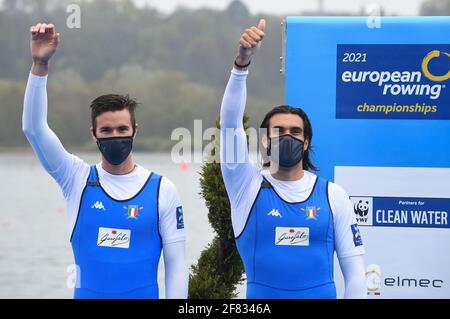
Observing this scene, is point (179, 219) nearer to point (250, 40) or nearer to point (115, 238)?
point (115, 238)

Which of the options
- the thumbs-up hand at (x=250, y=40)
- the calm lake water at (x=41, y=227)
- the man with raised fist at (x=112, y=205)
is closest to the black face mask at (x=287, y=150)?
the thumbs-up hand at (x=250, y=40)

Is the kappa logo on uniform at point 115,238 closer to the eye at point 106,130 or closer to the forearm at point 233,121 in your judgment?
the eye at point 106,130

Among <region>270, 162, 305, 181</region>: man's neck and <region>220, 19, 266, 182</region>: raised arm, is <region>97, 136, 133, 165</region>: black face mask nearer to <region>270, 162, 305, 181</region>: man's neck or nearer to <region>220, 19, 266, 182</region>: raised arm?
<region>220, 19, 266, 182</region>: raised arm

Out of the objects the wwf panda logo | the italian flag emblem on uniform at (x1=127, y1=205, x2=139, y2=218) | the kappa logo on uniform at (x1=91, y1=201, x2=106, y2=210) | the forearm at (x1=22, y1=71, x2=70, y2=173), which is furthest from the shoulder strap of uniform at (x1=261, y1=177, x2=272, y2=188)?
the wwf panda logo

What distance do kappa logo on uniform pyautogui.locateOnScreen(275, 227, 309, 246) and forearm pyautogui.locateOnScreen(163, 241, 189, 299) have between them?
507mm

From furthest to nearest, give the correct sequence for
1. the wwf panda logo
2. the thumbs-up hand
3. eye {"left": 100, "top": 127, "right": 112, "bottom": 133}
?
the wwf panda logo
eye {"left": 100, "top": 127, "right": 112, "bottom": 133}
the thumbs-up hand

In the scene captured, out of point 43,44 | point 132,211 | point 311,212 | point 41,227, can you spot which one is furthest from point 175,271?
point 41,227

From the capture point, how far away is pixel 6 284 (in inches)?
660

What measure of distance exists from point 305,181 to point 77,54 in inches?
1586

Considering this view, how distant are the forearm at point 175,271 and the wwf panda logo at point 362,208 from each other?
208 centimetres

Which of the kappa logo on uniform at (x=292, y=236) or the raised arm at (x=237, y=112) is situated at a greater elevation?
the raised arm at (x=237, y=112)

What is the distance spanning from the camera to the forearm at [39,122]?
16.8 feet

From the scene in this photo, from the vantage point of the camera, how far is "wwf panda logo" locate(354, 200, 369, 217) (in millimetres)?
6980

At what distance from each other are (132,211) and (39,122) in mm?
663
